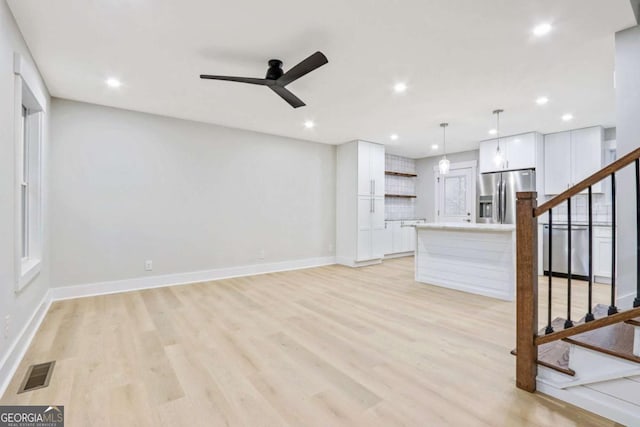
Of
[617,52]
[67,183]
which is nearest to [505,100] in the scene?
[617,52]

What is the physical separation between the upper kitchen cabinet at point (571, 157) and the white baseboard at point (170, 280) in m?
4.56

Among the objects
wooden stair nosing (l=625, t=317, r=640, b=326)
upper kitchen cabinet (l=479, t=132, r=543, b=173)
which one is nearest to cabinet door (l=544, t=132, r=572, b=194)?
upper kitchen cabinet (l=479, t=132, r=543, b=173)

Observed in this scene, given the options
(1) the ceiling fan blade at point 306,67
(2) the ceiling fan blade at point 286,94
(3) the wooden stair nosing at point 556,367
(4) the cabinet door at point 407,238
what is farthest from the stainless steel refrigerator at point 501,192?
(1) the ceiling fan blade at point 306,67

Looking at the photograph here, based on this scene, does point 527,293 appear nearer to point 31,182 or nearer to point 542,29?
point 542,29

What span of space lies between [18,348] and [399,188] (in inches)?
282

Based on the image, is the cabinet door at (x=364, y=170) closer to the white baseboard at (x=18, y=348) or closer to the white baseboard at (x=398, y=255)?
the white baseboard at (x=398, y=255)

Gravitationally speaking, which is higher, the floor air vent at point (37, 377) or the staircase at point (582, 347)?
the staircase at point (582, 347)

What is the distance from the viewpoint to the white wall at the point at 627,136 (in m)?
2.18

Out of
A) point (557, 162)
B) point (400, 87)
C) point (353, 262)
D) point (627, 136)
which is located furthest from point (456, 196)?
point (627, 136)

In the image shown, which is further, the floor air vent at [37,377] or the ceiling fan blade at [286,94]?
the ceiling fan blade at [286,94]

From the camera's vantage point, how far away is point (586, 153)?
4902 mm

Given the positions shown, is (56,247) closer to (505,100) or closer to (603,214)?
(505,100)

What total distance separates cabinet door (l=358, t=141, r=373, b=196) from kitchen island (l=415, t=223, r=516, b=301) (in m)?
1.70

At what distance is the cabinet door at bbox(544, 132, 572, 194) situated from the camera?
508 cm
